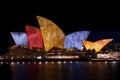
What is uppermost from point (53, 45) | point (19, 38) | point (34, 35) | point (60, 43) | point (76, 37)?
point (34, 35)

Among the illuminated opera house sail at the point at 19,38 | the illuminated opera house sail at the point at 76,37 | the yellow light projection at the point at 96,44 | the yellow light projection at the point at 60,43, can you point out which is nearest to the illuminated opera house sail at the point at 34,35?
the illuminated opera house sail at the point at 19,38

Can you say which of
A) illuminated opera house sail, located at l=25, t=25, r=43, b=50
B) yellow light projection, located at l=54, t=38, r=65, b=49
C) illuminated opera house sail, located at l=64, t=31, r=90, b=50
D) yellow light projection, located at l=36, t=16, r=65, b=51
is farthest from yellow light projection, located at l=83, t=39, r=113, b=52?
illuminated opera house sail, located at l=25, t=25, r=43, b=50

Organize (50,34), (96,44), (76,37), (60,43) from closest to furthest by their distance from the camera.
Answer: (50,34)
(60,43)
(76,37)
(96,44)

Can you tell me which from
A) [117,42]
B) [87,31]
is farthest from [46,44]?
[117,42]

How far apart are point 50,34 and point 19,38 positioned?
1007cm

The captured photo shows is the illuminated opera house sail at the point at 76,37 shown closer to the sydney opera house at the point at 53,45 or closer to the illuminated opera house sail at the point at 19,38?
the sydney opera house at the point at 53,45

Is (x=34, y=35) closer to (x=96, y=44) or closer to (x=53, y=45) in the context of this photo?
(x=53, y=45)

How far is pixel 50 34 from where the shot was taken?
420 feet

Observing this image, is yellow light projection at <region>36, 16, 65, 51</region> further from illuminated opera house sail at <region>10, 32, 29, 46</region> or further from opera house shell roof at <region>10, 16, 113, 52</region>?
illuminated opera house sail at <region>10, 32, 29, 46</region>

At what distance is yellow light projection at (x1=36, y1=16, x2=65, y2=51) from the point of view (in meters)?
126

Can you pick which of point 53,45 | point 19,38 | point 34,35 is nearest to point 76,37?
point 53,45

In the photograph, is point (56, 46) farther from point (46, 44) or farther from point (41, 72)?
point (41, 72)

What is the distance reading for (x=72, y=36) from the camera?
442ft

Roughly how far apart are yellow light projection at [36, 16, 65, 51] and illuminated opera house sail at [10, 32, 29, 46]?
6.21 metres
